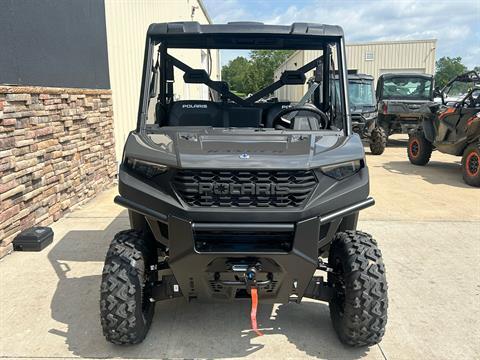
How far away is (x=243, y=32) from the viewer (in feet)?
11.0

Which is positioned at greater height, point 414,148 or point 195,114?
point 195,114

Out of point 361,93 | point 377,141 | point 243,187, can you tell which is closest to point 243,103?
point 243,187

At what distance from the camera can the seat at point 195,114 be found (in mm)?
3739

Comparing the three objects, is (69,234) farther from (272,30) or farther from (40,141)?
(272,30)

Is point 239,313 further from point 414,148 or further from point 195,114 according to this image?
point 414,148

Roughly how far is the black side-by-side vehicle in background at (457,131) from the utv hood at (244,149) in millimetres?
6102

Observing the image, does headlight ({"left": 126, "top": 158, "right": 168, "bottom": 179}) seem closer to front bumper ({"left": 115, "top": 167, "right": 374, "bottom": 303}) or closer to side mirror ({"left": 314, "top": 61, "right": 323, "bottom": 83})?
front bumper ({"left": 115, "top": 167, "right": 374, "bottom": 303})

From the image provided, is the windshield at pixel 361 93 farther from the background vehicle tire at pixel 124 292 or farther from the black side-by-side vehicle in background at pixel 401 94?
the background vehicle tire at pixel 124 292

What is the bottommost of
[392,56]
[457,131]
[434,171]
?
[434,171]

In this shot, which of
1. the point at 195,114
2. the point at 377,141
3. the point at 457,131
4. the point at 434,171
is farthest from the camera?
the point at 377,141

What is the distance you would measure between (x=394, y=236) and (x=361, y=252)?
269 centimetres

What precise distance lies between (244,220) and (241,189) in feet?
0.58

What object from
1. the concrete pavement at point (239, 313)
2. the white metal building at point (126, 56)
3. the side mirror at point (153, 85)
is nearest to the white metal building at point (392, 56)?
the white metal building at point (126, 56)

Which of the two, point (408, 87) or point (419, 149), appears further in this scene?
point (408, 87)
